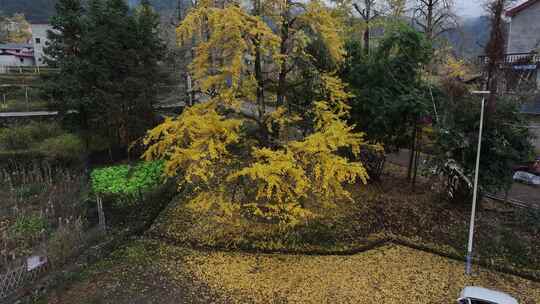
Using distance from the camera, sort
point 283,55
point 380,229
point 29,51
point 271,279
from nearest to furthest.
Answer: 1. point 271,279
2. point 283,55
3. point 380,229
4. point 29,51

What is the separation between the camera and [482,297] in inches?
291

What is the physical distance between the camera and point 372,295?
805 centimetres

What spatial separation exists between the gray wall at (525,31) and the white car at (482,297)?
63.7ft

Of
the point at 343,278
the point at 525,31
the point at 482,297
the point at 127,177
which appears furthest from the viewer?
the point at 525,31

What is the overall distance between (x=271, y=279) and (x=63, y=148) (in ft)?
43.0

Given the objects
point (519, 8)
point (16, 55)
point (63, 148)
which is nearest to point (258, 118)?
point (63, 148)

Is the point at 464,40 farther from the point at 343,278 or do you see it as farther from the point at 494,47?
the point at 343,278

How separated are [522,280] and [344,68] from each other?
9.35 metres

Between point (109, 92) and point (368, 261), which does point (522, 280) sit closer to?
point (368, 261)

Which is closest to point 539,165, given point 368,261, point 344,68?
Answer: point 344,68

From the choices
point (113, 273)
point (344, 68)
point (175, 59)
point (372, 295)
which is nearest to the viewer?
point (372, 295)

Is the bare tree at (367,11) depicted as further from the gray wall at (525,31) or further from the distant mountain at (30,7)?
the distant mountain at (30,7)

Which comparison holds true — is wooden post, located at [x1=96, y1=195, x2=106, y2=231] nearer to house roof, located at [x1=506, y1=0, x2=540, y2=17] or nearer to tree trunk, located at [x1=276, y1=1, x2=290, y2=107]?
tree trunk, located at [x1=276, y1=1, x2=290, y2=107]

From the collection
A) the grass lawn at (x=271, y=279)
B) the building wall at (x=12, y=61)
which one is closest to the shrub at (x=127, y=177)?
the grass lawn at (x=271, y=279)
